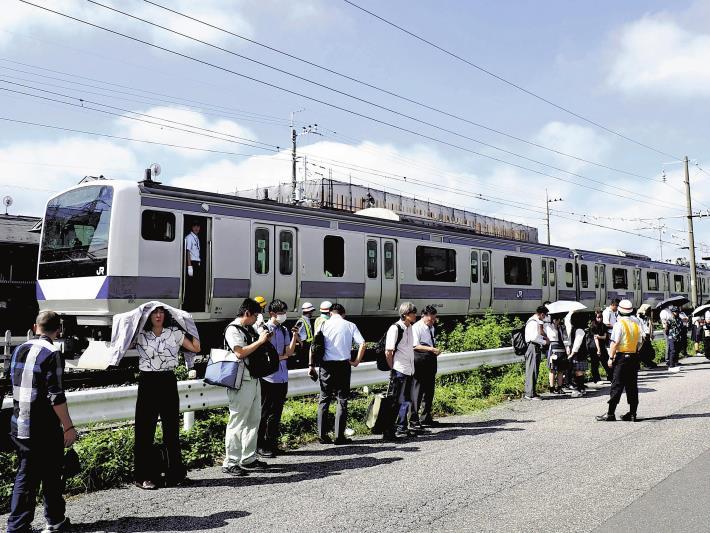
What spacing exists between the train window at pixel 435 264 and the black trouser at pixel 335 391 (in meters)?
8.92

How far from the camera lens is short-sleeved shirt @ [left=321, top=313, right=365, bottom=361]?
7.94 metres

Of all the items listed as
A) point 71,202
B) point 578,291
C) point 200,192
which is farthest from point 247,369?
point 578,291

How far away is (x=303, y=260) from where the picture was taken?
13.5 m

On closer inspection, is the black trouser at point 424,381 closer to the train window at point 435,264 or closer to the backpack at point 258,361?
the backpack at point 258,361

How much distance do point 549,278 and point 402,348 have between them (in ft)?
51.8

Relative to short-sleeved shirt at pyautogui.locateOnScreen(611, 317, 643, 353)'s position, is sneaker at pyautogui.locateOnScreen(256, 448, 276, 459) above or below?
below

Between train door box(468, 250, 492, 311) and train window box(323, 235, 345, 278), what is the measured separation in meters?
5.66

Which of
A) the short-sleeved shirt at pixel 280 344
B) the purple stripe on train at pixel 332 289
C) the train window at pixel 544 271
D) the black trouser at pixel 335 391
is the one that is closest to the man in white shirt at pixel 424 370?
the black trouser at pixel 335 391

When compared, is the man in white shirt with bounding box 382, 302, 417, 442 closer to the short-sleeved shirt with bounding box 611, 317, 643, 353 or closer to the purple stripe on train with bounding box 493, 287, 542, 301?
the short-sleeved shirt with bounding box 611, 317, 643, 353

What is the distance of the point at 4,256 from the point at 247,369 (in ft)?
39.4

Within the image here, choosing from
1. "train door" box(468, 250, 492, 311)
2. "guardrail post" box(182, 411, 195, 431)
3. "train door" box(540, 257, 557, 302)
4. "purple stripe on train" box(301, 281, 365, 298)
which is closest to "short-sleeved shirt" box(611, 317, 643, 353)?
"guardrail post" box(182, 411, 195, 431)

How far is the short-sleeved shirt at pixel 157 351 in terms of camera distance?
580cm

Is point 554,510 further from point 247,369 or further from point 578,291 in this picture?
point 578,291

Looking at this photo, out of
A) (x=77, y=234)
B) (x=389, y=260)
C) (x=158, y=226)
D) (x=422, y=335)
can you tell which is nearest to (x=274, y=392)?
(x=422, y=335)
